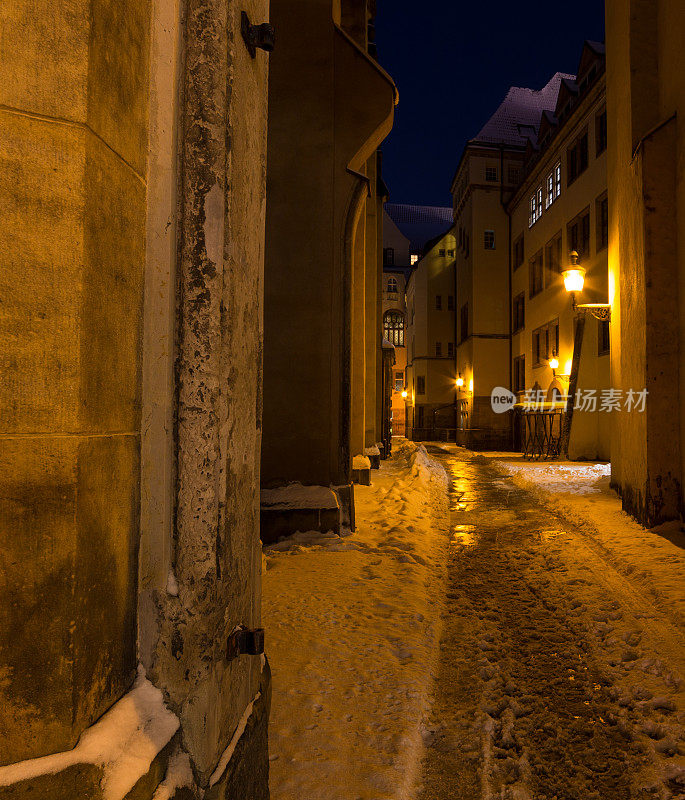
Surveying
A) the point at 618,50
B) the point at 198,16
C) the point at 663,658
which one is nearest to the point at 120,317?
the point at 198,16

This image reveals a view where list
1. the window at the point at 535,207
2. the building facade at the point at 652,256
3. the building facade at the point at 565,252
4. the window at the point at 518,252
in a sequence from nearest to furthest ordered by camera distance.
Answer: the building facade at the point at 652,256, the building facade at the point at 565,252, the window at the point at 535,207, the window at the point at 518,252

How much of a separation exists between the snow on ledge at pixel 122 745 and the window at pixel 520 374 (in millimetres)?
26881

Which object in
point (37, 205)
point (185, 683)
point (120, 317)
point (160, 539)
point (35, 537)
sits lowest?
point (185, 683)

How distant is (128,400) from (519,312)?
29127 millimetres

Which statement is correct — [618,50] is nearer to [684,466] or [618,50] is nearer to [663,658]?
[684,466]

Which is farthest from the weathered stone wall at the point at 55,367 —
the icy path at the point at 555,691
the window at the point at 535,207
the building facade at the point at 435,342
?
the building facade at the point at 435,342

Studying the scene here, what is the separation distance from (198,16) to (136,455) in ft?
4.91

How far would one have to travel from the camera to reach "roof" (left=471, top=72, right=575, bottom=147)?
104 feet

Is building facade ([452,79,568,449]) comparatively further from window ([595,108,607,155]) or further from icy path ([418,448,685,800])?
icy path ([418,448,685,800])

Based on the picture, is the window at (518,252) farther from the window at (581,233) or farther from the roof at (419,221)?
the roof at (419,221)

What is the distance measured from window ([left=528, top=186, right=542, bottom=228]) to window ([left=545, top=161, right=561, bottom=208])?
974mm

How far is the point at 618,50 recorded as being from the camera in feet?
29.4

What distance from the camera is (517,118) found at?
32.8 m

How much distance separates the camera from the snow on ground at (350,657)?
238 cm
